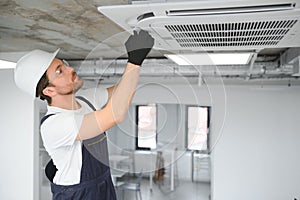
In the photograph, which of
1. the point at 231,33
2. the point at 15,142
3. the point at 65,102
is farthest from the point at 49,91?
the point at 15,142

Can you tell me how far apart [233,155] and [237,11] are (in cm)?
420

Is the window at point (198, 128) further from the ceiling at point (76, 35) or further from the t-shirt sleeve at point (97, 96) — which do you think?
the t-shirt sleeve at point (97, 96)

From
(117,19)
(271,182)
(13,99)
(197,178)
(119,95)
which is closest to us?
(117,19)

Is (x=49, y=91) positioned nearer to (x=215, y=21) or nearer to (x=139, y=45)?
(x=139, y=45)

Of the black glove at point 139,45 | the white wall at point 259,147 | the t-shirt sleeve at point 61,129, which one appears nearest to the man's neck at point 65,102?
the t-shirt sleeve at point 61,129

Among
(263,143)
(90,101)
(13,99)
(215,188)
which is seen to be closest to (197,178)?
(215,188)

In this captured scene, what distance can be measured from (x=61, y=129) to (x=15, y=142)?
2.93m

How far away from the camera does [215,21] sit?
701mm

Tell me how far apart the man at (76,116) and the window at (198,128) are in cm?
21

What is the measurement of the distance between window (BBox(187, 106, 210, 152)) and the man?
0.21 metres

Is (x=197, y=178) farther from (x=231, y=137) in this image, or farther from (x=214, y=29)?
(x=214, y=29)

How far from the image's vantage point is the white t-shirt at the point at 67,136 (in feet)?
3.64

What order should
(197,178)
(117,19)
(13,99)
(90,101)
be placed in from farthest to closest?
1. (197,178)
2. (13,99)
3. (90,101)
4. (117,19)

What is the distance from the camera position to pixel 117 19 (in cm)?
76
